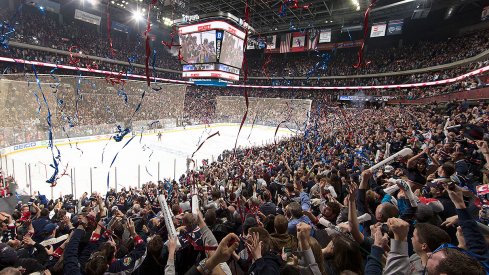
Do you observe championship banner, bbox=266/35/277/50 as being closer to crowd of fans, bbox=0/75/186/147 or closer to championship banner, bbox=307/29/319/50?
championship banner, bbox=307/29/319/50

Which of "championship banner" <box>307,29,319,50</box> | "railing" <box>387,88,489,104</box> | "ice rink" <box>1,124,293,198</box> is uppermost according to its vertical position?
"championship banner" <box>307,29,319,50</box>

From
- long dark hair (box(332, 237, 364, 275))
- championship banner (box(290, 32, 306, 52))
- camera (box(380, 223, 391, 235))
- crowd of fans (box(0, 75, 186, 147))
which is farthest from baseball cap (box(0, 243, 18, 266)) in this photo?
championship banner (box(290, 32, 306, 52))

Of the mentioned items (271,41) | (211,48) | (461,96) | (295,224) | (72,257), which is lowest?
(72,257)

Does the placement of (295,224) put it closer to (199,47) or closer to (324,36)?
(199,47)

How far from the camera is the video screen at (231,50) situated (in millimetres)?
22078

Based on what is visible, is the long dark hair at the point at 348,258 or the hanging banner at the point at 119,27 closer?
the long dark hair at the point at 348,258

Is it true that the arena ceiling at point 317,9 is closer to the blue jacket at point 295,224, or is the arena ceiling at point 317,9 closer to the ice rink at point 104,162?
the ice rink at point 104,162

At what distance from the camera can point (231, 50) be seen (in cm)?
2316

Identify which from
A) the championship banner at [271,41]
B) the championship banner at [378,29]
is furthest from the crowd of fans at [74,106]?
the championship banner at [378,29]

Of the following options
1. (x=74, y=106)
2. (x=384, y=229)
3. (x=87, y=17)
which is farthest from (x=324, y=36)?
(x=384, y=229)

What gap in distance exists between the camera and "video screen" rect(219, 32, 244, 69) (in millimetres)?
22078

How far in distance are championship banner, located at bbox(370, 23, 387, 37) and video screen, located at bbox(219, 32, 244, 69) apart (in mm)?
17331

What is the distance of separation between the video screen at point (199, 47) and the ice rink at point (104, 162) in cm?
827

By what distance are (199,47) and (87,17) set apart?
23.8m
